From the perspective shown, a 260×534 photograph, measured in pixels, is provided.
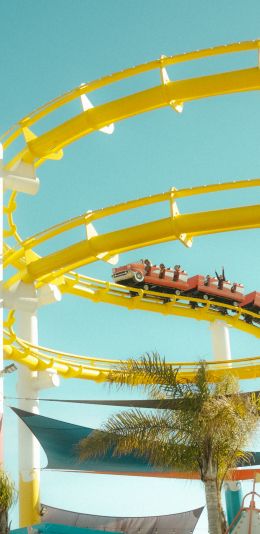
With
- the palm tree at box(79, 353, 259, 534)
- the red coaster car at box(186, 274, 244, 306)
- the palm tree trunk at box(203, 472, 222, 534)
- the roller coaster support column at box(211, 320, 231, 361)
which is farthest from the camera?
the red coaster car at box(186, 274, 244, 306)

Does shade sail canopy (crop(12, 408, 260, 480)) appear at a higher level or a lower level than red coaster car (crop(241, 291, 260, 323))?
lower

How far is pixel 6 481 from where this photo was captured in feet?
39.9

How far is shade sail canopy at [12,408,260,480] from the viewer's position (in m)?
16.9

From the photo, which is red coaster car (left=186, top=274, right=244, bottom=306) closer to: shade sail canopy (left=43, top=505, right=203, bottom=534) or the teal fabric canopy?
shade sail canopy (left=43, top=505, right=203, bottom=534)

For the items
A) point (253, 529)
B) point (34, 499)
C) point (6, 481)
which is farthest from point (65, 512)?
point (253, 529)

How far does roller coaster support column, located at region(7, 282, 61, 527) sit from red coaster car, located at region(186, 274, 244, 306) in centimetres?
805

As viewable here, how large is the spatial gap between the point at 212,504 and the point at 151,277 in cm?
1284

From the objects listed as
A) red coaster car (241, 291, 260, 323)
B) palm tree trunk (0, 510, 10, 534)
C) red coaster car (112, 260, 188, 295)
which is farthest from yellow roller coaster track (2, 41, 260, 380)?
red coaster car (241, 291, 260, 323)

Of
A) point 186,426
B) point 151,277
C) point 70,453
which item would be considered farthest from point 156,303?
point 186,426

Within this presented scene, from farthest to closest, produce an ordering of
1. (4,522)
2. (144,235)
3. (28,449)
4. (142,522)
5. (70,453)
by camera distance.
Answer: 1. (142,522)
2. (70,453)
3. (28,449)
4. (144,235)
5. (4,522)

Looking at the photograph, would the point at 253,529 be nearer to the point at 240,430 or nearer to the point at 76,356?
the point at 240,430

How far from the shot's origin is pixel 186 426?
39.6 ft

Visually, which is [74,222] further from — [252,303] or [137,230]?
[252,303]

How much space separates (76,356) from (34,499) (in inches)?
144
